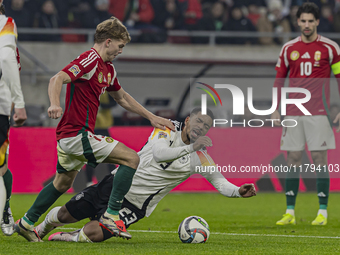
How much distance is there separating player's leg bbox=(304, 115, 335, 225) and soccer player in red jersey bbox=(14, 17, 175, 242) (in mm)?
2943

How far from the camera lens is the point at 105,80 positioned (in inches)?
198

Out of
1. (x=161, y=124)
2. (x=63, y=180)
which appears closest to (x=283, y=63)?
(x=161, y=124)

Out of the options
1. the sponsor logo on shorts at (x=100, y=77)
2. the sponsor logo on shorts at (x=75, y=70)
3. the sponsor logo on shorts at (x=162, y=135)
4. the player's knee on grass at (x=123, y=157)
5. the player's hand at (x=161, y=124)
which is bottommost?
the player's knee on grass at (x=123, y=157)

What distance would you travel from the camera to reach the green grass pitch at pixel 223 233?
14.7 ft

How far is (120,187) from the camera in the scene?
15.8 ft

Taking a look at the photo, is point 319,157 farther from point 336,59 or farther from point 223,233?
point 223,233

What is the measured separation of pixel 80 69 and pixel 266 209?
16.0 feet

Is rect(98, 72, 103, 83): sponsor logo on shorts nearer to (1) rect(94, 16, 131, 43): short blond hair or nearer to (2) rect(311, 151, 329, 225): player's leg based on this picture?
(1) rect(94, 16, 131, 43): short blond hair

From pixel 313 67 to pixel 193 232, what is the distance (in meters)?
2.99

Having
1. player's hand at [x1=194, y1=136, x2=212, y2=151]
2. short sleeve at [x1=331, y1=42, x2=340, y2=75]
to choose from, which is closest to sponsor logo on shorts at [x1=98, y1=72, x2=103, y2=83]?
player's hand at [x1=194, y1=136, x2=212, y2=151]

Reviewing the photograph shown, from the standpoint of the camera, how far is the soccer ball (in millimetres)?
5016

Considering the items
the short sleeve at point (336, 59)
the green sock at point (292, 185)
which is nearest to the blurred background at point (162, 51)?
the green sock at point (292, 185)

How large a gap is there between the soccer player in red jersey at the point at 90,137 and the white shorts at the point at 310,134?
2810 millimetres

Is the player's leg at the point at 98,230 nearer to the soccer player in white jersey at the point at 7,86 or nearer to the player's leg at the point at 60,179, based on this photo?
the player's leg at the point at 60,179
